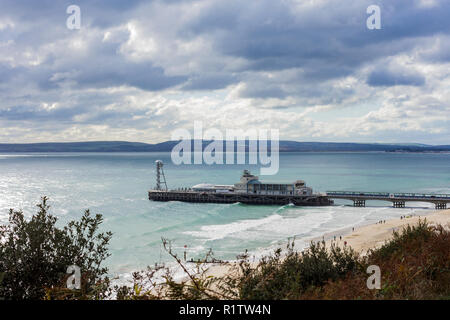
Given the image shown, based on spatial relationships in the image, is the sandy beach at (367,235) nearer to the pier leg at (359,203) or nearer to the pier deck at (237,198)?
the pier leg at (359,203)

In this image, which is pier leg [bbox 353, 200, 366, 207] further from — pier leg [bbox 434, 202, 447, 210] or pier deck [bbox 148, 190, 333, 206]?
pier leg [bbox 434, 202, 447, 210]

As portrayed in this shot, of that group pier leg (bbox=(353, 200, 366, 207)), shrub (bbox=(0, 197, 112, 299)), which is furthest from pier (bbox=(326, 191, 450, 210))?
shrub (bbox=(0, 197, 112, 299))

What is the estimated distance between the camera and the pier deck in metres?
66.3

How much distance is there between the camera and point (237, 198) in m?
69.9

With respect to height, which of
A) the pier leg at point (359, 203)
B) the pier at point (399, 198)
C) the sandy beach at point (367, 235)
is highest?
the pier at point (399, 198)

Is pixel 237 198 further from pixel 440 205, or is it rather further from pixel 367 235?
pixel 440 205

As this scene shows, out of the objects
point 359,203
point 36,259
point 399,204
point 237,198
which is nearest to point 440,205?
point 399,204

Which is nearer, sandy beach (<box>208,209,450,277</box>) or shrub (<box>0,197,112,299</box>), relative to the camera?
shrub (<box>0,197,112,299</box>)

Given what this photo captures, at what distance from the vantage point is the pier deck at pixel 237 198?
66312 millimetres

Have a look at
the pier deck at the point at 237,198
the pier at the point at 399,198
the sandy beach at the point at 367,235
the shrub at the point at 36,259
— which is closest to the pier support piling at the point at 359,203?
the pier at the point at 399,198

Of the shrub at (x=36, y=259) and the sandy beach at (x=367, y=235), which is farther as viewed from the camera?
the sandy beach at (x=367, y=235)
